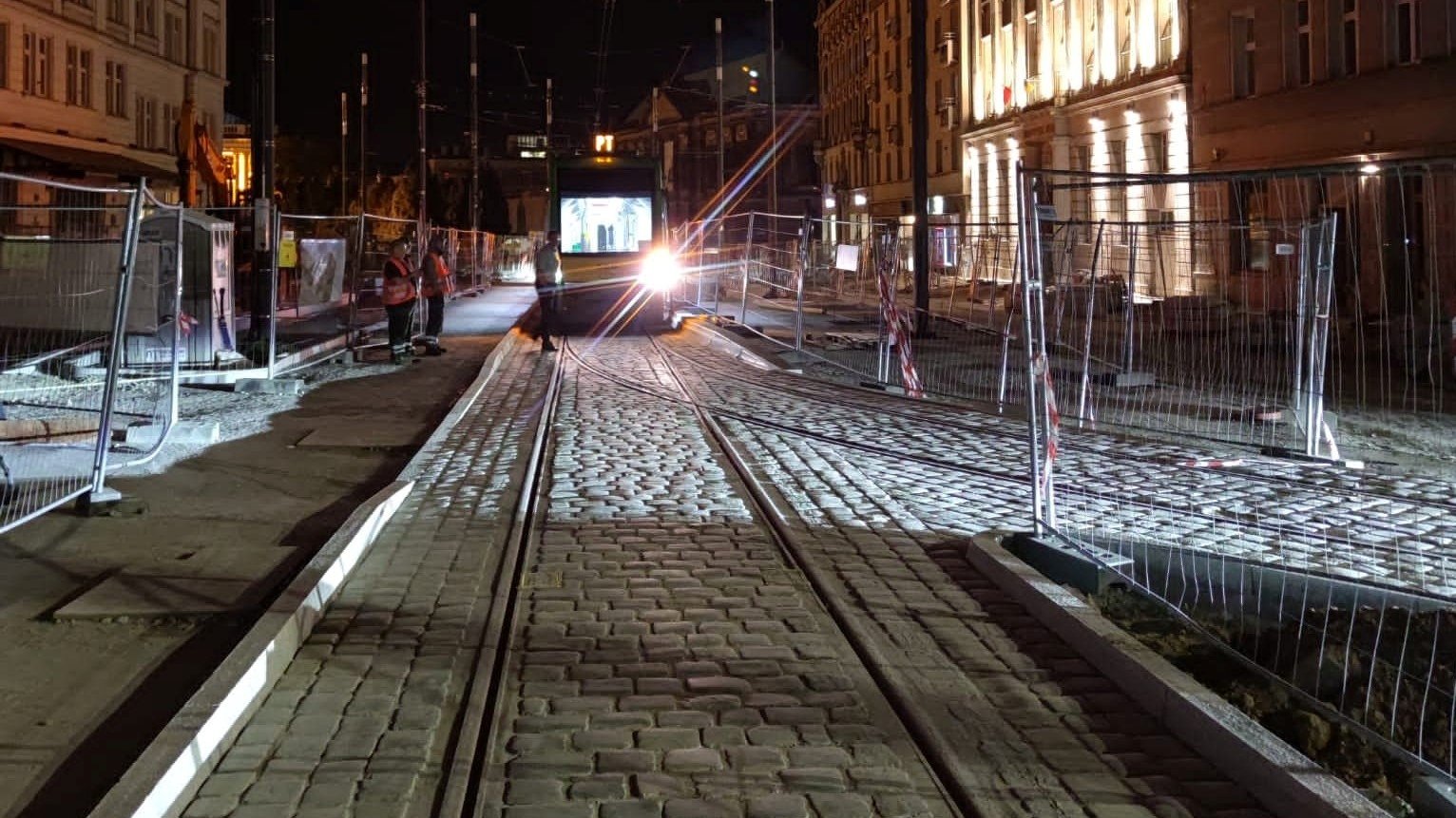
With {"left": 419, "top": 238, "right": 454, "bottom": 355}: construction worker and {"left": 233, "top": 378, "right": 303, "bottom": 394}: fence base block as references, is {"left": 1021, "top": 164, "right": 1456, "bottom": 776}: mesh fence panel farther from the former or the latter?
{"left": 419, "top": 238, "right": 454, "bottom": 355}: construction worker

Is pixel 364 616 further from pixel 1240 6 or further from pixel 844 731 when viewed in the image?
pixel 1240 6

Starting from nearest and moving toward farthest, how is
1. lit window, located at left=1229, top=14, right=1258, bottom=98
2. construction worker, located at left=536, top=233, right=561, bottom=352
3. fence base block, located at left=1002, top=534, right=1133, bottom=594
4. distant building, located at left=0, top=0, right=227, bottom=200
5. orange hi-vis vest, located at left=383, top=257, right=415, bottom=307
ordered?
fence base block, located at left=1002, top=534, right=1133, bottom=594, orange hi-vis vest, located at left=383, top=257, right=415, bottom=307, construction worker, located at left=536, top=233, right=561, bottom=352, lit window, located at left=1229, top=14, right=1258, bottom=98, distant building, located at left=0, top=0, right=227, bottom=200

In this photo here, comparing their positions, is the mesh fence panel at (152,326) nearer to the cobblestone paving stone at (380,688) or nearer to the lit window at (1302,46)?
the cobblestone paving stone at (380,688)

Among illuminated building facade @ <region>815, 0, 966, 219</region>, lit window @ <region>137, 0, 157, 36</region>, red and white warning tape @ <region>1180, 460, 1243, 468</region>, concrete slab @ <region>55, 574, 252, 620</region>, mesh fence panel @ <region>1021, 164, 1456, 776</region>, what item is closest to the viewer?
concrete slab @ <region>55, 574, 252, 620</region>

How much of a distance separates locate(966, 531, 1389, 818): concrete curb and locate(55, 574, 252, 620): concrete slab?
3957 millimetres

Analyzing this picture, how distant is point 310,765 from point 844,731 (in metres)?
1.89

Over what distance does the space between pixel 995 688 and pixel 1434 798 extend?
171cm

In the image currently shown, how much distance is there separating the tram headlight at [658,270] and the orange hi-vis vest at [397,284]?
8301mm

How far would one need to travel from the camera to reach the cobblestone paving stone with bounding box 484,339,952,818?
4324 millimetres

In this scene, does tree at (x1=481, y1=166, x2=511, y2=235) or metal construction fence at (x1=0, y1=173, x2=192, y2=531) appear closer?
metal construction fence at (x1=0, y1=173, x2=192, y2=531)

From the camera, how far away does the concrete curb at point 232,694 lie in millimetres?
4070

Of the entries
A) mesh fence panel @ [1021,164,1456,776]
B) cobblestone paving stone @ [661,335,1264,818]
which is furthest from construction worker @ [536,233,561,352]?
cobblestone paving stone @ [661,335,1264,818]

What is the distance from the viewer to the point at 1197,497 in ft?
31.5

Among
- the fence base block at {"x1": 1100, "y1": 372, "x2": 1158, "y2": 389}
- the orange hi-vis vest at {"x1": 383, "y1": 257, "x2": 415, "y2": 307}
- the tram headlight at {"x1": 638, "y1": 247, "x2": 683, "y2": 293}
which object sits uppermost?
the tram headlight at {"x1": 638, "y1": 247, "x2": 683, "y2": 293}
